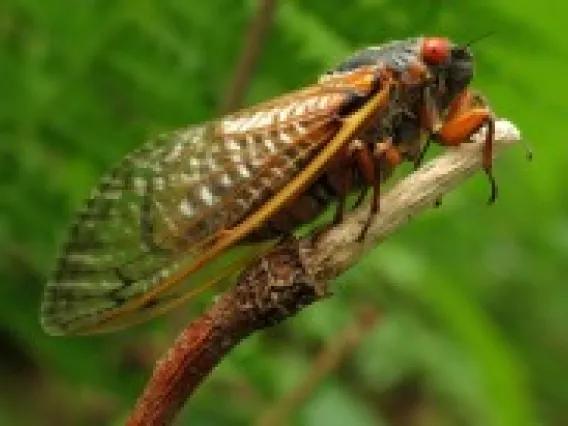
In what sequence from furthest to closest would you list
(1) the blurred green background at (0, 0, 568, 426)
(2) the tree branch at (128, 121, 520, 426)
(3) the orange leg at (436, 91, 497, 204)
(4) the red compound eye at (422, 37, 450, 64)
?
(1) the blurred green background at (0, 0, 568, 426), (4) the red compound eye at (422, 37, 450, 64), (3) the orange leg at (436, 91, 497, 204), (2) the tree branch at (128, 121, 520, 426)

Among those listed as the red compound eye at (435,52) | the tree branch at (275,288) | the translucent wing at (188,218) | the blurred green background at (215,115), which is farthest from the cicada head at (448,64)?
the tree branch at (275,288)

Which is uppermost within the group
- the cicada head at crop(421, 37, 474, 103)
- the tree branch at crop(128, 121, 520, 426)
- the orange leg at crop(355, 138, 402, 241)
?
the cicada head at crop(421, 37, 474, 103)

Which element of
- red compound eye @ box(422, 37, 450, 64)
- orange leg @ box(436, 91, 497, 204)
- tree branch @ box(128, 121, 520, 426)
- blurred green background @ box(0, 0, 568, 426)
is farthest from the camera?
blurred green background @ box(0, 0, 568, 426)

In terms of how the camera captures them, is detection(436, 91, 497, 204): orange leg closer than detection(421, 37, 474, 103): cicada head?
Yes

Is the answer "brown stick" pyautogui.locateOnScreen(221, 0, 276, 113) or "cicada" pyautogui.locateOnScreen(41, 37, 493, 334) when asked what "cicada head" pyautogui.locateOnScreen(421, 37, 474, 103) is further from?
"brown stick" pyautogui.locateOnScreen(221, 0, 276, 113)

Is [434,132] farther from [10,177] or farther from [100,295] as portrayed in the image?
[10,177]

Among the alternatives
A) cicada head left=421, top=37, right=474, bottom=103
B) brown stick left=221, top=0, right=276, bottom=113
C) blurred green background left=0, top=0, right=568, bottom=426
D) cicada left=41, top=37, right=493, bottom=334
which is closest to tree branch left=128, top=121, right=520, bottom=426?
cicada left=41, top=37, right=493, bottom=334

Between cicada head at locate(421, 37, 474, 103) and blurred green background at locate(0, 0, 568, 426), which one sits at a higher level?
blurred green background at locate(0, 0, 568, 426)

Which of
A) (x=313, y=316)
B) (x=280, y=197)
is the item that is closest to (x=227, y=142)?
(x=280, y=197)
